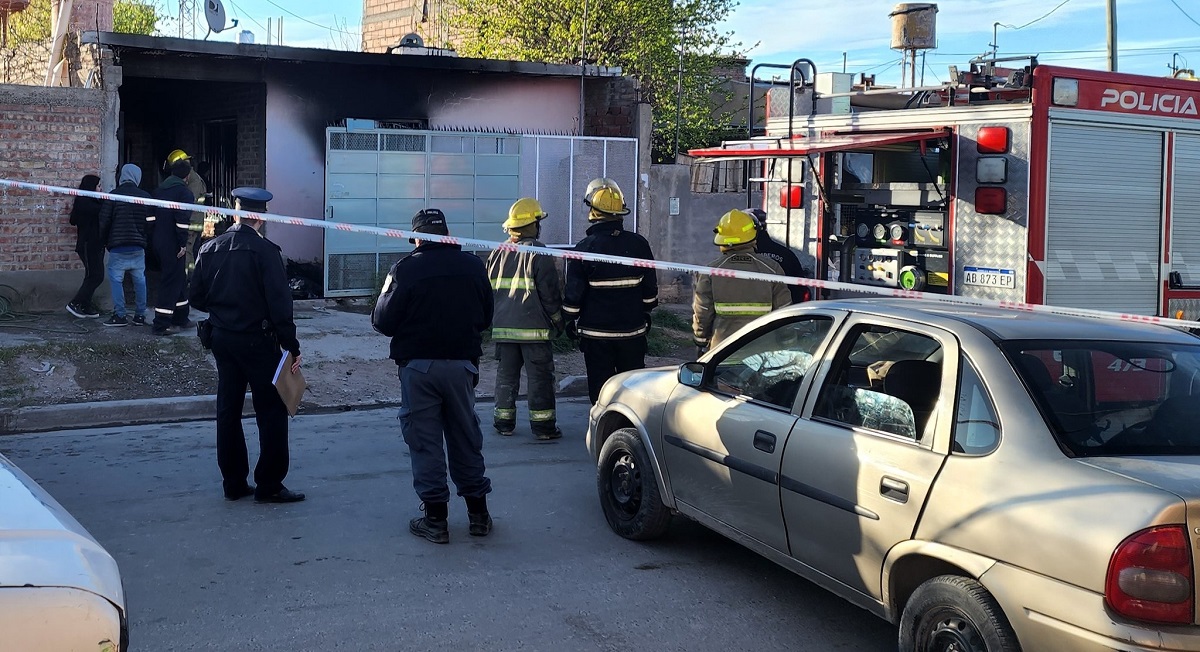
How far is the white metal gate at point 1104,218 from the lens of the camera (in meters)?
7.55

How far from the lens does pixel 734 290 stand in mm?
7734

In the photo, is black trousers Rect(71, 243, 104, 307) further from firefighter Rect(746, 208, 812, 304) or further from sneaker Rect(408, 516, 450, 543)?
sneaker Rect(408, 516, 450, 543)

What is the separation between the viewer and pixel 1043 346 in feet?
13.8

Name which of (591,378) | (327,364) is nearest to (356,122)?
(327,364)

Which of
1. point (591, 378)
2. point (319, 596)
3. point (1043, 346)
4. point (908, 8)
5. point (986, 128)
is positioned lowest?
point (319, 596)

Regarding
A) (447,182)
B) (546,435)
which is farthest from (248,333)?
(447,182)

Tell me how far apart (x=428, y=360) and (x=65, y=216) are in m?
8.27

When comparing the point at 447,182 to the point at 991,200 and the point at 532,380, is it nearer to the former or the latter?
the point at 532,380

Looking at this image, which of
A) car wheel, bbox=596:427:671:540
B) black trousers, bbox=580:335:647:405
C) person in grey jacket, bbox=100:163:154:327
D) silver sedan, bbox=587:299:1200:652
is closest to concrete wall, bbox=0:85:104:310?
person in grey jacket, bbox=100:163:154:327

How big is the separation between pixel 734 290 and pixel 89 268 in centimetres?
768

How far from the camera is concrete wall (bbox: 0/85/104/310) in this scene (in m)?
12.1


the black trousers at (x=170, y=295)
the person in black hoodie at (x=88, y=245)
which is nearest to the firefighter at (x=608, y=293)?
the black trousers at (x=170, y=295)

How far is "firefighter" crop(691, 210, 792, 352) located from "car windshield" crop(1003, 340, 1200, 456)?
3555 mm

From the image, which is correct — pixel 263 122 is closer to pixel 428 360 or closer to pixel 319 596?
pixel 428 360
